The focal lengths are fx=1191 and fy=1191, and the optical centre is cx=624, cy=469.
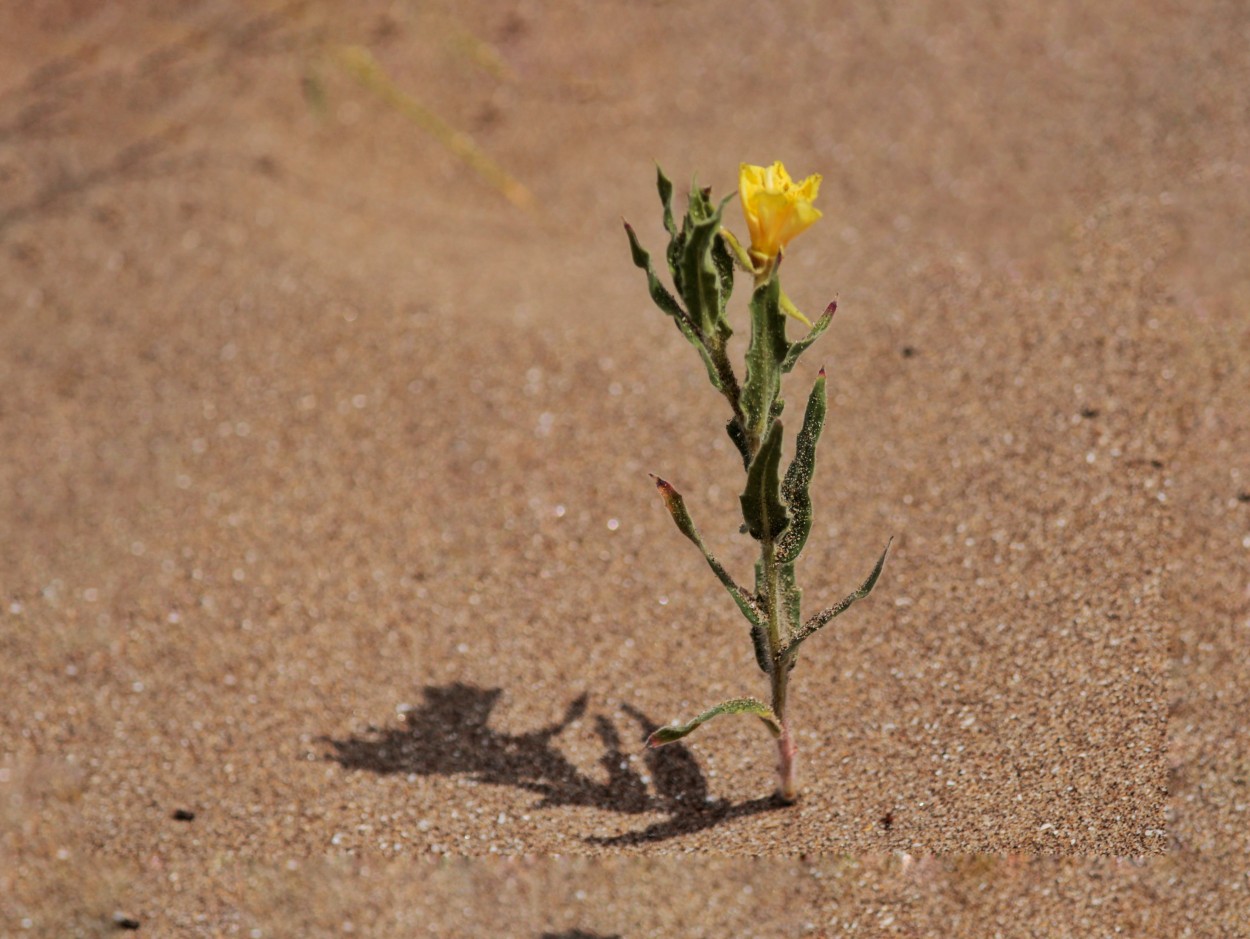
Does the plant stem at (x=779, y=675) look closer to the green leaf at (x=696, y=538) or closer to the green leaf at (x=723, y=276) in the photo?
the green leaf at (x=696, y=538)

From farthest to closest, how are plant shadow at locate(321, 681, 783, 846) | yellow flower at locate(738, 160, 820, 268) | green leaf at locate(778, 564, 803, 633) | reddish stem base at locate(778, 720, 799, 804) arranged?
plant shadow at locate(321, 681, 783, 846), reddish stem base at locate(778, 720, 799, 804), green leaf at locate(778, 564, 803, 633), yellow flower at locate(738, 160, 820, 268)

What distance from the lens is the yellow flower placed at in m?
1.09

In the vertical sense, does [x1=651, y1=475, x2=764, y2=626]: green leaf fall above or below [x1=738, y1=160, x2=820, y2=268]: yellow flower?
below

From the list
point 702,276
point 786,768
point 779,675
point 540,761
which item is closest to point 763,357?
point 702,276

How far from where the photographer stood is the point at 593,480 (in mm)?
2070

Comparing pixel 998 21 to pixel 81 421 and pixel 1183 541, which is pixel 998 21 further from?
pixel 81 421

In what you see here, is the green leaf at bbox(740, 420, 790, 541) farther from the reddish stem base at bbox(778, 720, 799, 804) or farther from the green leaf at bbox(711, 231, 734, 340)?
the reddish stem base at bbox(778, 720, 799, 804)

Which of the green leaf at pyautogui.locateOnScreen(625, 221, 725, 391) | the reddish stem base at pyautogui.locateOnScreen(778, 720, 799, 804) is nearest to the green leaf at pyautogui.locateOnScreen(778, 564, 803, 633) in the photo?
the reddish stem base at pyautogui.locateOnScreen(778, 720, 799, 804)

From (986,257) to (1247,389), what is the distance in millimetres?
545

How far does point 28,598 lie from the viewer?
2047 mm

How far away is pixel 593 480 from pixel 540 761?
1.84 feet

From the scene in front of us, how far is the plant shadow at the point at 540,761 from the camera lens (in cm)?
158

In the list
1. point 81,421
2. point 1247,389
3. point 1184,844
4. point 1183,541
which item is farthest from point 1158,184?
point 81,421

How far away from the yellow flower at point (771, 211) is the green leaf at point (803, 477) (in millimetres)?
194
